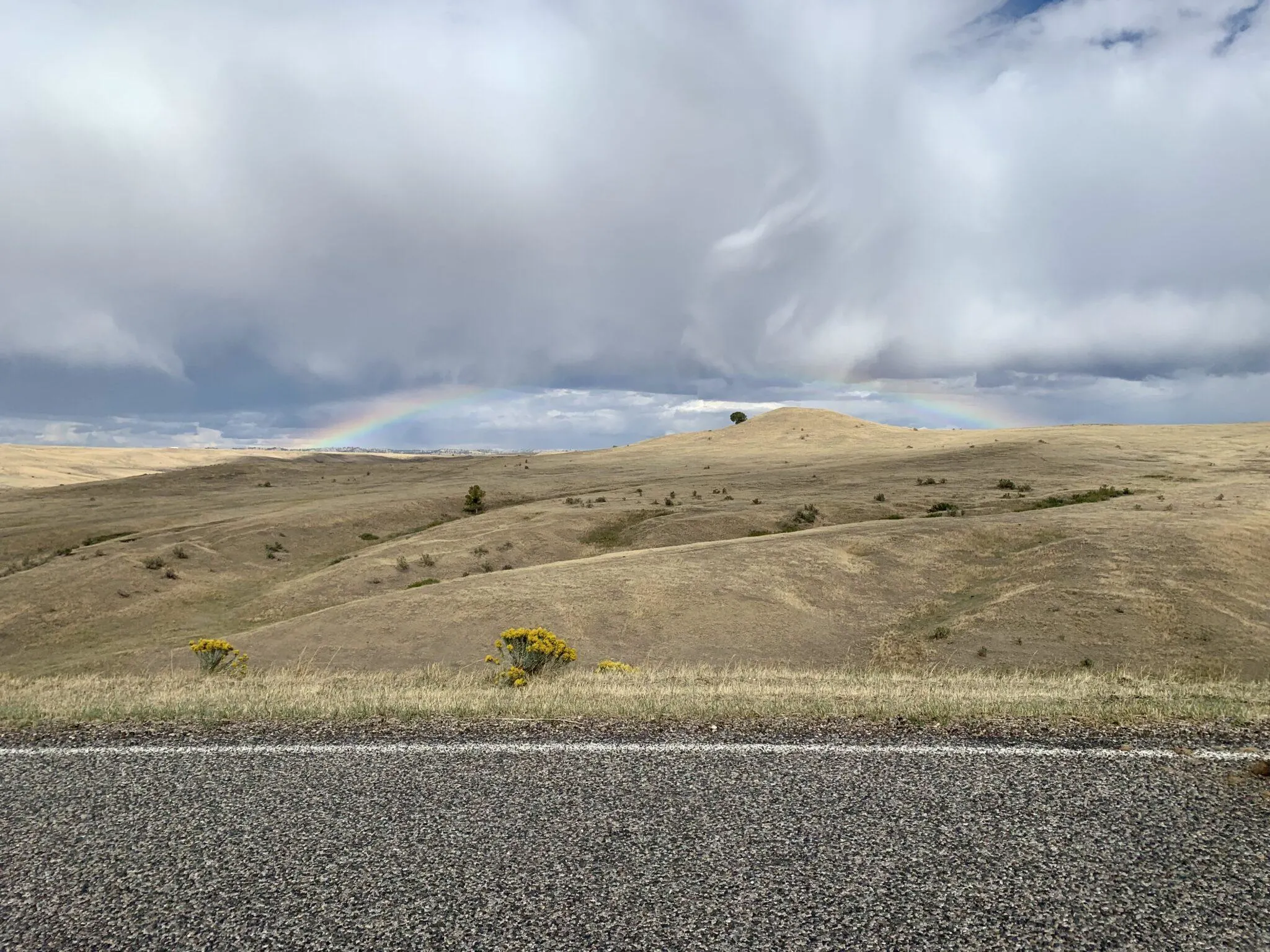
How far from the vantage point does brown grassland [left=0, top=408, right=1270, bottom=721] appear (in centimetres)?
1375

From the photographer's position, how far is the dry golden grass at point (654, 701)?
9.78 m

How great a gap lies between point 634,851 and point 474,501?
61620mm

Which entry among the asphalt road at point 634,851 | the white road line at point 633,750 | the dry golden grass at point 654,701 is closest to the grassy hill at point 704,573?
the dry golden grass at point 654,701

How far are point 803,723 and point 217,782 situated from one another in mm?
6097

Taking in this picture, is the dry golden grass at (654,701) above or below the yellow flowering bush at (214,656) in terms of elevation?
above

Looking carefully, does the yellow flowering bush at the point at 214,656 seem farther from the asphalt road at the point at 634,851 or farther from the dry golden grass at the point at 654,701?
the asphalt road at the point at 634,851

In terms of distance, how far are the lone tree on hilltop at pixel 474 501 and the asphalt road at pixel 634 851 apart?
5701cm

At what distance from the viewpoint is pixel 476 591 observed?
31906 millimetres

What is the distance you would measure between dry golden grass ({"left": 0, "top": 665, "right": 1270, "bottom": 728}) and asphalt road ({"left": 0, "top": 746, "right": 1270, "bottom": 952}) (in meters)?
1.58

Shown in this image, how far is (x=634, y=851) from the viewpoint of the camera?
20.2 feet

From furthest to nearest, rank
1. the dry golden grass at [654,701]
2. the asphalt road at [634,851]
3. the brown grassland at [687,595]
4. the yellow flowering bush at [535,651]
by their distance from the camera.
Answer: the yellow flowering bush at [535,651], the brown grassland at [687,595], the dry golden grass at [654,701], the asphalt road at [634,851]

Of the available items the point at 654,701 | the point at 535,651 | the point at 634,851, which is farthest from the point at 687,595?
the point at 634,851

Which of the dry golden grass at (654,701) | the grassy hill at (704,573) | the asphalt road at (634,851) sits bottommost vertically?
the grassy hill at (704,573)

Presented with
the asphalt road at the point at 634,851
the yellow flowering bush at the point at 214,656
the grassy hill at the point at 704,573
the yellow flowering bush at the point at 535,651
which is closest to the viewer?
the asphalt road at the point at 634,851
